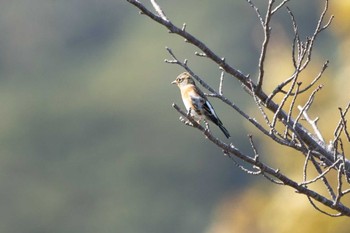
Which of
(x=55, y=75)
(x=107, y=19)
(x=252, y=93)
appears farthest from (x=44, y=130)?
(x=252, y=93)

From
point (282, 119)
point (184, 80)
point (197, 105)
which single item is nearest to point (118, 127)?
point (184, 80)

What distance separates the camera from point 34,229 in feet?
268

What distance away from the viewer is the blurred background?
8519cm

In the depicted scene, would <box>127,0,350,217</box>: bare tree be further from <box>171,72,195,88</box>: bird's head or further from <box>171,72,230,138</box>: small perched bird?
<box>171,72,195,88</box>: bird's head

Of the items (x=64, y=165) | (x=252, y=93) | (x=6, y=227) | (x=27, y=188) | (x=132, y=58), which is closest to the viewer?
(x=252, y=93)

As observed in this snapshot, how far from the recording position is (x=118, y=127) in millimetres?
96125

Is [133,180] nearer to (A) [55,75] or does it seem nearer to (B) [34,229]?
(B) [34,229]

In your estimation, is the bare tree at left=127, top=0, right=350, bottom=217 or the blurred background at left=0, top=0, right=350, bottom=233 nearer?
the bare tree at left=127, top=0, right=350, bottom=217

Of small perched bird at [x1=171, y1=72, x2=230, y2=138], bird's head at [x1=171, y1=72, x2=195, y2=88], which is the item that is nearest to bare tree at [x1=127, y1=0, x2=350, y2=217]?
small perched bird at [x1=171, y1=72, x2=230, y2=138]

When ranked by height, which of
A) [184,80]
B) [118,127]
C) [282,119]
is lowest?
[282,119]

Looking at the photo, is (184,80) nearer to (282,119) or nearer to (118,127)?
(282,119)

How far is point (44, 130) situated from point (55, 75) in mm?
11701

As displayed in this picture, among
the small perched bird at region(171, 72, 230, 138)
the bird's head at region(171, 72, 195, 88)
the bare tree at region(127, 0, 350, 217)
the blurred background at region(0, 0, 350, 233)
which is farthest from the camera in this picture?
the blurred background at region(0, 0, 350, 233)

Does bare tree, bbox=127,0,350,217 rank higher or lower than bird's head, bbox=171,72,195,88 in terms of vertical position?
Result: lower
